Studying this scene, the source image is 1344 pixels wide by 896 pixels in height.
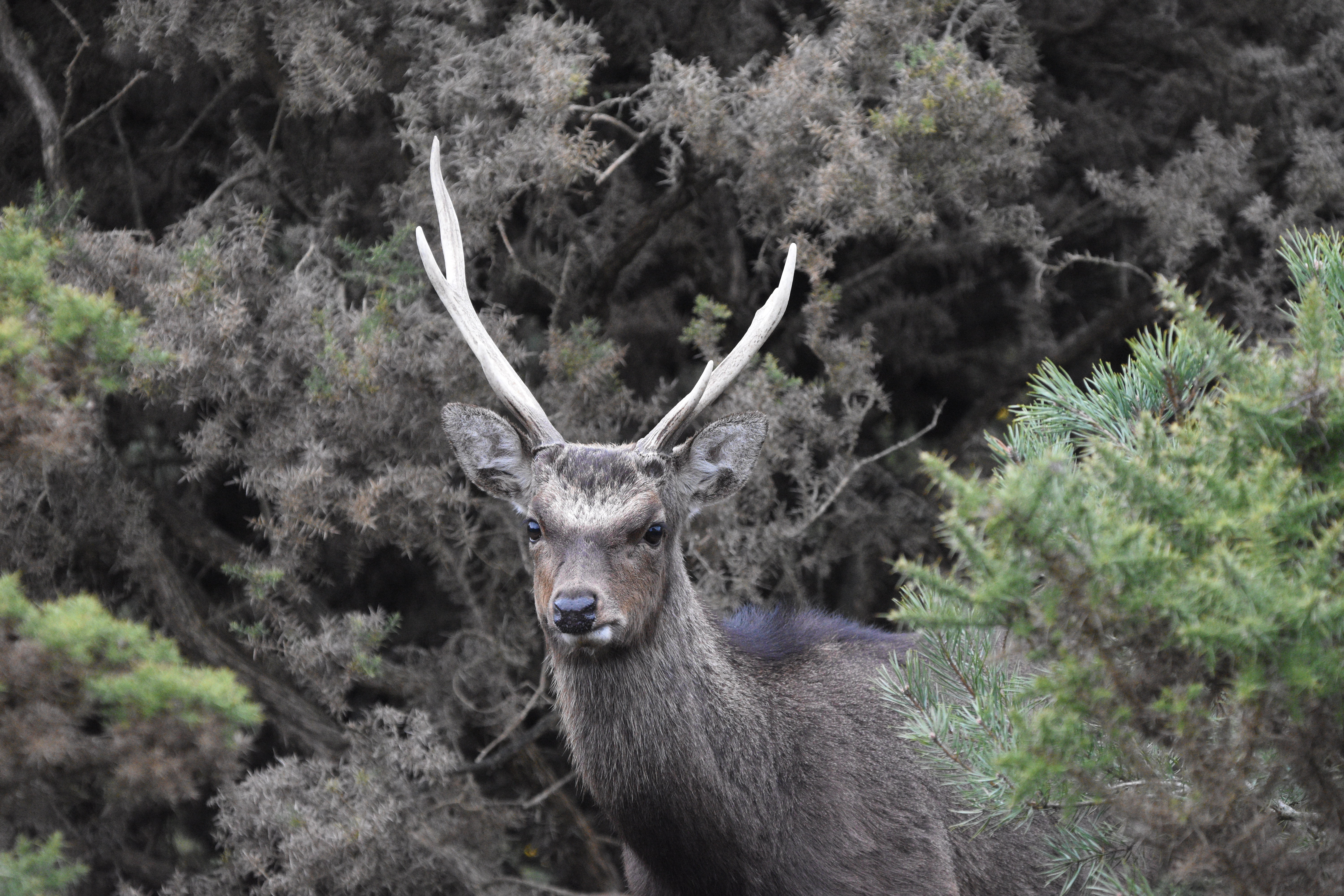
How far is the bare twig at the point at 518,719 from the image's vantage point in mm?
6238

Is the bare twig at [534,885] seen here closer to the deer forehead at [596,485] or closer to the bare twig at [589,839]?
the bare twig at [589,839]

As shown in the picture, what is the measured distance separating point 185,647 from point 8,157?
3.25 meters

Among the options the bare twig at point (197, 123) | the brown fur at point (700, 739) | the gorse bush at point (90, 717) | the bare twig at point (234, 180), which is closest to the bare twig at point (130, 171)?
the bare twig at point (197, 123)

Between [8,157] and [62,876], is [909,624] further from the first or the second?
[8,157]

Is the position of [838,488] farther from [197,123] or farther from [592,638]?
[197,123]

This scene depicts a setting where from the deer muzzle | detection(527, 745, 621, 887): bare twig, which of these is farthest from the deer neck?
detection(527, 745, 621, 887): bare twig

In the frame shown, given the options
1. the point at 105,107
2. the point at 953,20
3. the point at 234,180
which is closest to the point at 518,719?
the point at 234,180

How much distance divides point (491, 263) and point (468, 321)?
2.25 m

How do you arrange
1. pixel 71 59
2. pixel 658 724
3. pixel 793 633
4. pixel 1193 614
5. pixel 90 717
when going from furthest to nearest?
pixel 71 59
pixel 793 633
pixel 658 724
pixel 90 717
pixel 1193 614

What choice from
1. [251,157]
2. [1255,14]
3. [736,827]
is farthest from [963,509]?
[1255,14]

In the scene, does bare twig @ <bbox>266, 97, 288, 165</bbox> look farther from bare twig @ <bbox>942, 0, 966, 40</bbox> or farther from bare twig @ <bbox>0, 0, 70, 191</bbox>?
bare twig @ <bbox>942, 0, 966, 40</bbox>

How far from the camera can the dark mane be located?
4633 millimetres

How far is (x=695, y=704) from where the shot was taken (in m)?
4.13

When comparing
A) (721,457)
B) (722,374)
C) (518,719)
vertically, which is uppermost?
(722,374)
